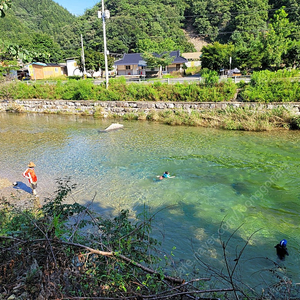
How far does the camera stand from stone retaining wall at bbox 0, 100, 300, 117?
17.8m

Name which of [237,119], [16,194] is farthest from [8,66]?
[237,119]

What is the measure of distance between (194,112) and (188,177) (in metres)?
9.86

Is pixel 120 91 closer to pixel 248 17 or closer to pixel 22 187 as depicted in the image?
pixel 22 187

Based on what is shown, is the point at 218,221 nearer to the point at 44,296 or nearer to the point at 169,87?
the point at 44,296

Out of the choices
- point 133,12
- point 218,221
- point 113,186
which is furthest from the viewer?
point 133,12

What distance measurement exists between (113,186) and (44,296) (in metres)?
6.55

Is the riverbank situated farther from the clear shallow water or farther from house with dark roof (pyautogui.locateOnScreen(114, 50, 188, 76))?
house with dark roof (pyautogui.locateOnScreen(114, 50, 188, 76))

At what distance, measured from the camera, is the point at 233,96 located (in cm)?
1933

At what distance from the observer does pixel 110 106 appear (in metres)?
22.6

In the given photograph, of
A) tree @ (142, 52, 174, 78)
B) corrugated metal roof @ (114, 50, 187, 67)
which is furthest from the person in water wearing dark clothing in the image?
corrugated metal roof @ (114, 50, 187, 67)

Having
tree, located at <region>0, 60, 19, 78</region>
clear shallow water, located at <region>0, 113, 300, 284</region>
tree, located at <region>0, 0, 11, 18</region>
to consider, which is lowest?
clear shallow water, located at <region>0, 113, 300, 284</region>

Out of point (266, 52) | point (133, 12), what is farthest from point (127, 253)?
point (133, 12)

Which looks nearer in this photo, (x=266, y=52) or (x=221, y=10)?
(x=266, y=52)

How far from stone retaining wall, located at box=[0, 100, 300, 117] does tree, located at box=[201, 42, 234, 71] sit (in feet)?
89.0
